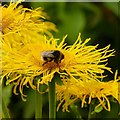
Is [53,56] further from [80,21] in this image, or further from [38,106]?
[80,21]

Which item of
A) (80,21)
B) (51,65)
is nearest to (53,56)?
(51,65)

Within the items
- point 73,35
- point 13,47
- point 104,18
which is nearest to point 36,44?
point 13,47

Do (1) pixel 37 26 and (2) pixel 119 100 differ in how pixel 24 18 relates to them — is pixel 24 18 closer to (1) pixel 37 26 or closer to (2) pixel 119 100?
(1) pixel 37 26

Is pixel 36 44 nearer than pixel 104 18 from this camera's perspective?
Yes

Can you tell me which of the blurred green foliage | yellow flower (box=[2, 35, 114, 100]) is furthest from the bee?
the blurred green foliage

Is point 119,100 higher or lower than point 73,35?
lower

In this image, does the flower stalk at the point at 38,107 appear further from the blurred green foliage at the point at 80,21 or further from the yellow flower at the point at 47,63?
the blurred green foliage at the point at 80,21
